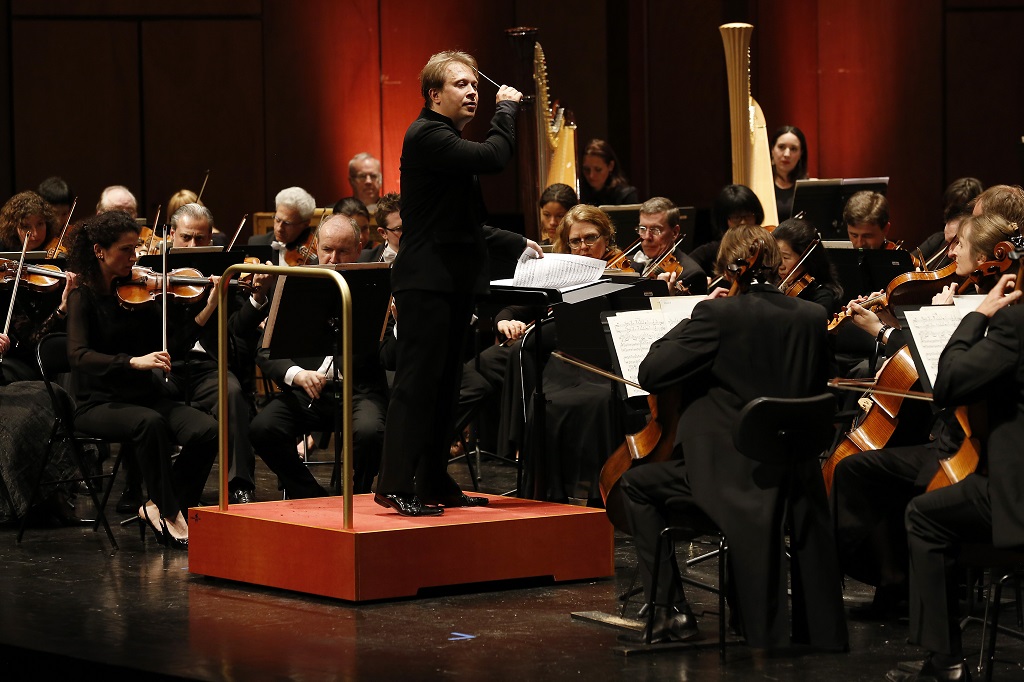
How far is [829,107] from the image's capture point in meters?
9.26

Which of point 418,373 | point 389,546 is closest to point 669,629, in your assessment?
point 389,546

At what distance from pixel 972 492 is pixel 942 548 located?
0.15 meters

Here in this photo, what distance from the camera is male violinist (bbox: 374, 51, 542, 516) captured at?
4.26 metres

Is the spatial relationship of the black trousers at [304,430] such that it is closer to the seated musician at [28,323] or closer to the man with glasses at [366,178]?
the seated musician at [28,323]

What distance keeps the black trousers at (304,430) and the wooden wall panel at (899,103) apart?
177 inches

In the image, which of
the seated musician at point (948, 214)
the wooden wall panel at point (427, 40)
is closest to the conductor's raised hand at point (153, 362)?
the seated musician at point (948, 214)

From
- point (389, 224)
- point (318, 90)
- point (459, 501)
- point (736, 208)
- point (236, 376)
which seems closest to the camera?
point (459, 501)

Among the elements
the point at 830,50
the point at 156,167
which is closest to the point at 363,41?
the point at 156,167

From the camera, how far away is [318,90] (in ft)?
31.1

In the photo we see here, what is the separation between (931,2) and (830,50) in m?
0.65

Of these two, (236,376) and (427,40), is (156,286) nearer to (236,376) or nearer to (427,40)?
(236,376)

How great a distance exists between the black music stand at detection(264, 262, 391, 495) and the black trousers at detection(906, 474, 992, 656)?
2.20 m

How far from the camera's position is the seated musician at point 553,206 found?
6812 mm

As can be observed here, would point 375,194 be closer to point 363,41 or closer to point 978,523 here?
point 363,41
